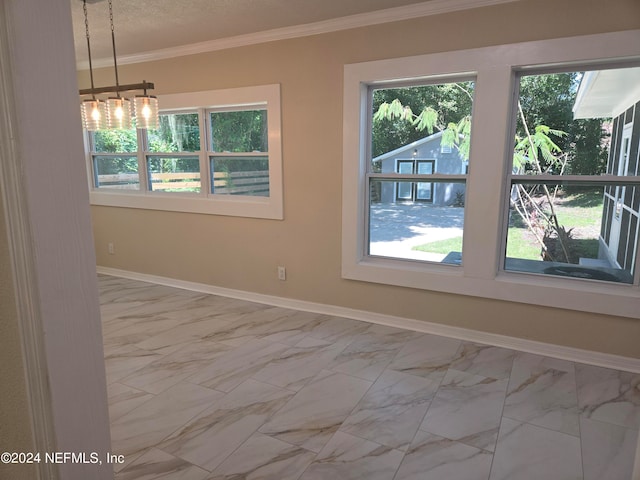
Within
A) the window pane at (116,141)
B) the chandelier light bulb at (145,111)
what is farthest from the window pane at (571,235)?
the window pane at (116,141)

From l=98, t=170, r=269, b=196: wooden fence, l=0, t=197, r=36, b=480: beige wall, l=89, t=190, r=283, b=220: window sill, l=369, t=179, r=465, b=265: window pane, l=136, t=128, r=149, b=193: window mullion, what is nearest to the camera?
l=0, t=197, r=36, b=480: beige wall

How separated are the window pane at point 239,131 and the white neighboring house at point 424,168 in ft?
3.83

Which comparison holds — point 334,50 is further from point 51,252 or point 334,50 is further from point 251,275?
point 51,252

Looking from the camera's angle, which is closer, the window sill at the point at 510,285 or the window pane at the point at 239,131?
the window sill at the point at 510,285

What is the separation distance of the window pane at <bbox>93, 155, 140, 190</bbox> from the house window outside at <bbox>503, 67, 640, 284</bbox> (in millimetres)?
4022

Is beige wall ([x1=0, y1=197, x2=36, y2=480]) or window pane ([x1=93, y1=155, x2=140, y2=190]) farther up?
window pane ([x1=93, y1=155, x2=140, y2=190])

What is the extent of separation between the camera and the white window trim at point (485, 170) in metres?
2.71

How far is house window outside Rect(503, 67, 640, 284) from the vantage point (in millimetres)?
2754

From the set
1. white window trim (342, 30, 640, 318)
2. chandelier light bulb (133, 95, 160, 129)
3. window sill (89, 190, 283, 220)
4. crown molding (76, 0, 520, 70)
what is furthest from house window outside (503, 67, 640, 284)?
chandelier light bulb (133, 95, 160, 129)

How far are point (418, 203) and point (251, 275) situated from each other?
Answer: 179cm

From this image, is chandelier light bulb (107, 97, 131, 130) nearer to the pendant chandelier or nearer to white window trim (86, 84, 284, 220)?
the pendant chandelier

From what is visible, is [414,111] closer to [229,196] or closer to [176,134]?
[229,196]

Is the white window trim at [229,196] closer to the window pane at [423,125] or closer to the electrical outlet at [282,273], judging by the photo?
the electrical outlet at [282,273]

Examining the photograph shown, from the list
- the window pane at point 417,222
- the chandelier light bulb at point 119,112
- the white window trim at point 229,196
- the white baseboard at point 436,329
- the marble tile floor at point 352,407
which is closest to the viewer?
the marble tile floor at point 352,407
